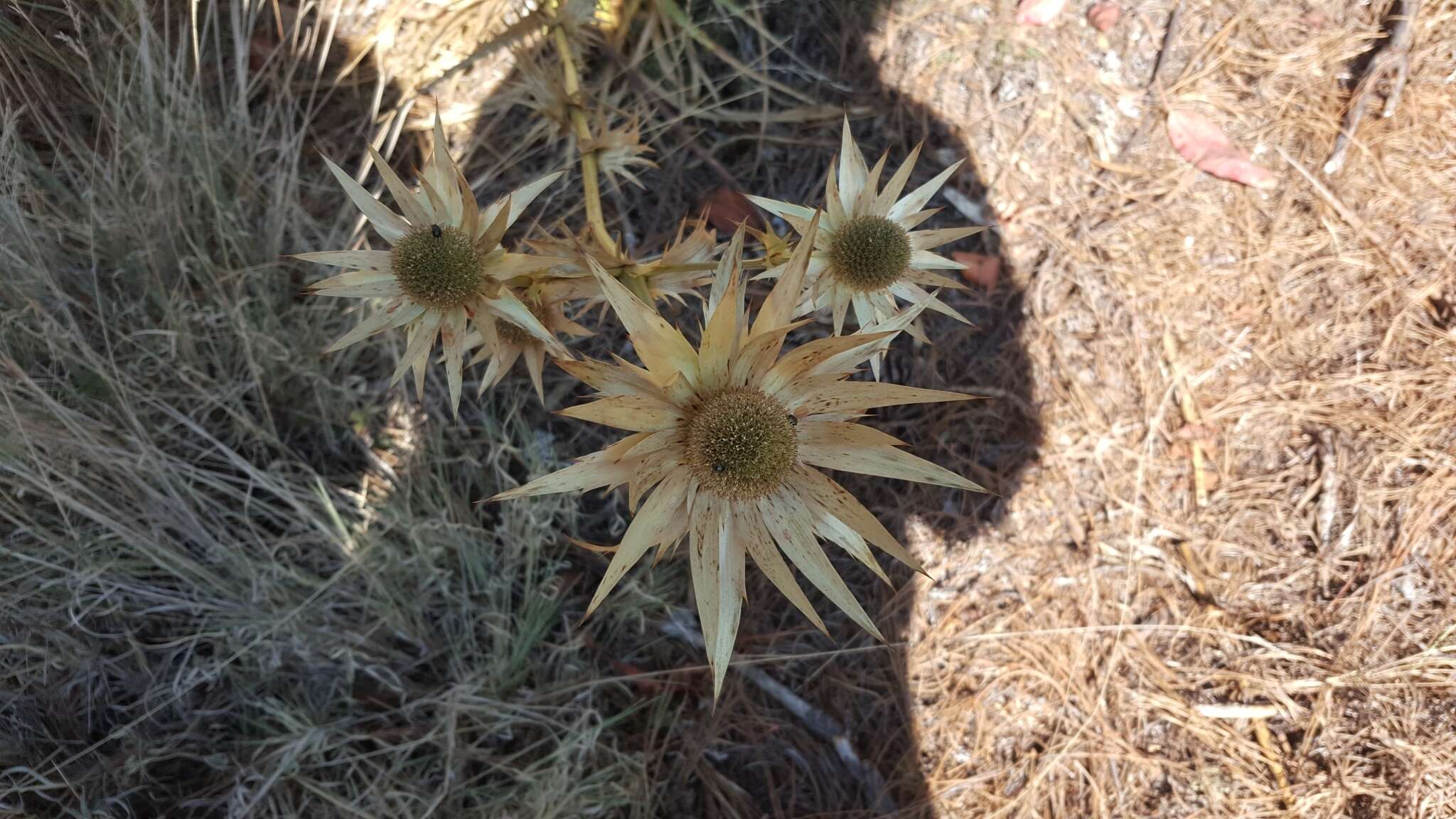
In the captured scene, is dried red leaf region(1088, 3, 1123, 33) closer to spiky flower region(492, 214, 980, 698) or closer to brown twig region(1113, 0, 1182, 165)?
brown twig region(1113, 0, 1182, 165)

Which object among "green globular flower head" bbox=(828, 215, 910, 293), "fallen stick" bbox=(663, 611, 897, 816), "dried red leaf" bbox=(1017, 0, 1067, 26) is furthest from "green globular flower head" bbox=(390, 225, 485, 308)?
"dried red leaf" bbox=(1017, 0, 1067, 26)

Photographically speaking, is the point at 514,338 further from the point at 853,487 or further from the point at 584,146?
the point at 853,487

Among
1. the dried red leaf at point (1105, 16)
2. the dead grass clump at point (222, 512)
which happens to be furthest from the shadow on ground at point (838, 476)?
the dried red leaf at point (1105, 16)

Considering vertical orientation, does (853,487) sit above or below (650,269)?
below

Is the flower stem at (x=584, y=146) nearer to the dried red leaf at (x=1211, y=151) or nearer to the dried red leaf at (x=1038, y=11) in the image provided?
the dried red leaf at (x=1038, y=11)

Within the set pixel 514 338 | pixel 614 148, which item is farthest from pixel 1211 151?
pixel 514 338
